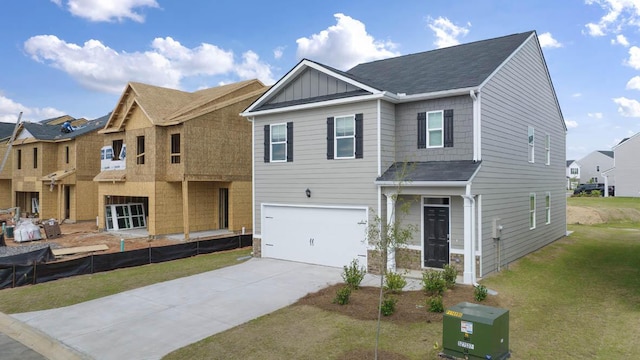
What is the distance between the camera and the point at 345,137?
1492 cm

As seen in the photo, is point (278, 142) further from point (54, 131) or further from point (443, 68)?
point (54, 131)

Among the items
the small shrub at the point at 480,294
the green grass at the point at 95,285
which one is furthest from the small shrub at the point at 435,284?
the green grass at the point at 95,285

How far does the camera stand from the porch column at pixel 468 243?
41.0 ft

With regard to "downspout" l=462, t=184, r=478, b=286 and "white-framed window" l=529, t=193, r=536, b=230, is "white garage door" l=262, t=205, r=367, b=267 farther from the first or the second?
"white-framed window" l=529, t=193, r=536, b=230

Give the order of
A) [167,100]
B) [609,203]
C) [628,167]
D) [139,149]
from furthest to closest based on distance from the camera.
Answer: [628,167]
[609,203]
[167,100]
[139,149]

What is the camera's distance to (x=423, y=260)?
14188 mm

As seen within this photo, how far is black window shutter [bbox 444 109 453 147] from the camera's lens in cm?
1395

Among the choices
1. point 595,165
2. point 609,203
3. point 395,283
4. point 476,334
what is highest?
point 595,165

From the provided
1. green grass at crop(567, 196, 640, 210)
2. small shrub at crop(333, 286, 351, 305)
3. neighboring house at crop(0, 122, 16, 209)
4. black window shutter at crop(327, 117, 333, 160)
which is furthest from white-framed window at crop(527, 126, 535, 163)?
neighboring house at crop(0, 122, 16, 209)

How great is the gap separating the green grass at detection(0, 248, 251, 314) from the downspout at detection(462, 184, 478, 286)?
29.8 feet

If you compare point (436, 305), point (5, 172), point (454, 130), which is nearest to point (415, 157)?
point (454, 130)

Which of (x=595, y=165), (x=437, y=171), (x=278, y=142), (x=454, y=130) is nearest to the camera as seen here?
(x=437, y=171)

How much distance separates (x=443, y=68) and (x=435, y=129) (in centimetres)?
307

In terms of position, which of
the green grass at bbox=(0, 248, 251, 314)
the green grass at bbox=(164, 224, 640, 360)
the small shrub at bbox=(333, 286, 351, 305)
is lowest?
the green grass at bbox=(0, 248, 251, 314)
